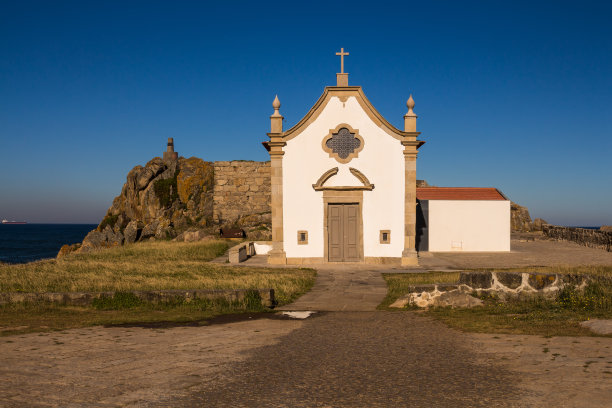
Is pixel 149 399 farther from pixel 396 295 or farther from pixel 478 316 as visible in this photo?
pixel 396 295

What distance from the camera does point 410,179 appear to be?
19031 mm

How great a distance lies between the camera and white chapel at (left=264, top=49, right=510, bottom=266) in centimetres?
1911

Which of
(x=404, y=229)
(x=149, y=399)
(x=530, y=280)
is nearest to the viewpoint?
(x=149, y=399)

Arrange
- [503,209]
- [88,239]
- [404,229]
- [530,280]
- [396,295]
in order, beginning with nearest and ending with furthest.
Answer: [530,280] < [396,295] < [404,229] < [503,209] < [88,239]

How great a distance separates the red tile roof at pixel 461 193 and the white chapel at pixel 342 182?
7195 mm

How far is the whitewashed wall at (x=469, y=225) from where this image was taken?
24.2m

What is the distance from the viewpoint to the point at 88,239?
118 feet

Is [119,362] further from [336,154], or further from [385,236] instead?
[336,154]

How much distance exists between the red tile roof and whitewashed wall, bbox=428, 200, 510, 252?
962 mm

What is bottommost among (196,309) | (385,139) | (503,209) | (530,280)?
(196,309)

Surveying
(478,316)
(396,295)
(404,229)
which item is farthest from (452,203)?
(478,316)

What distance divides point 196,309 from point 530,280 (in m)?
6.85

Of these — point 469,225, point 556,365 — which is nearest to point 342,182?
point 469,225

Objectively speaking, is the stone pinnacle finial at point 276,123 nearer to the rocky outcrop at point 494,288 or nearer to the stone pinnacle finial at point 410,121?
the stone pinnacle finial at point 410,121
